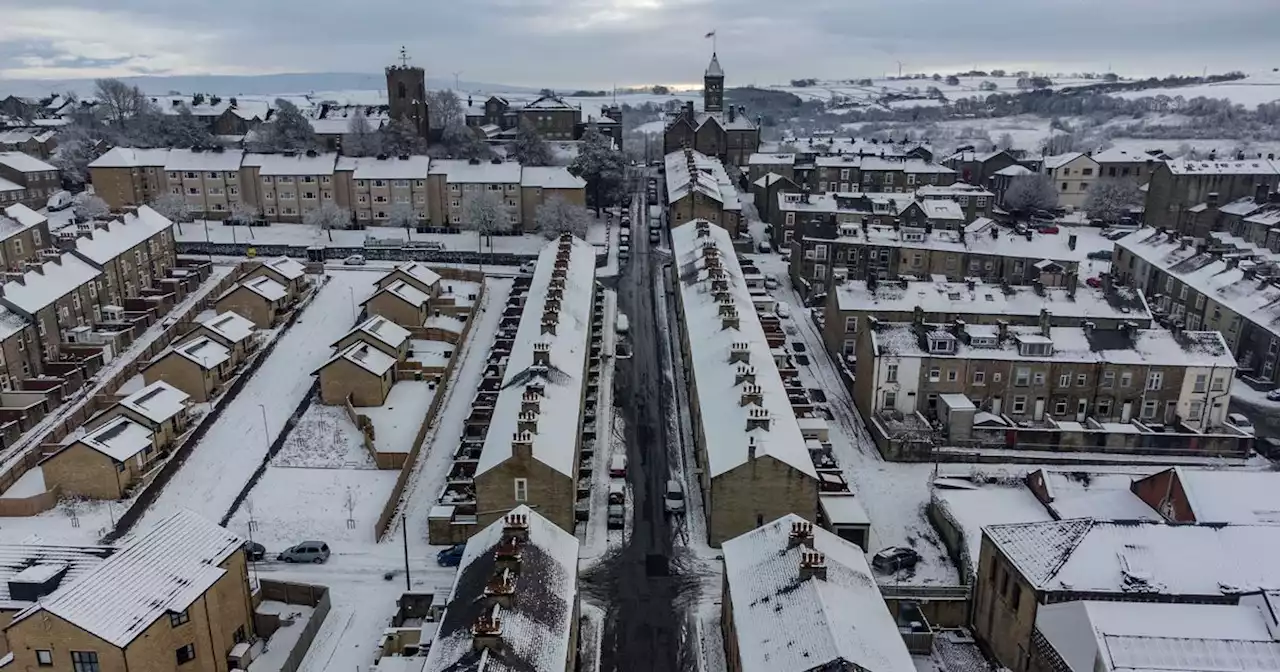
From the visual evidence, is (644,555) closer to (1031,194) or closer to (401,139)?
(401,139)

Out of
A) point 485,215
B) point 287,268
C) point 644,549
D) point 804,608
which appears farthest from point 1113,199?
point 804,608

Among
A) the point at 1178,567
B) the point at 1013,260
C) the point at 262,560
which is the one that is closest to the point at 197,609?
the point at 262,560

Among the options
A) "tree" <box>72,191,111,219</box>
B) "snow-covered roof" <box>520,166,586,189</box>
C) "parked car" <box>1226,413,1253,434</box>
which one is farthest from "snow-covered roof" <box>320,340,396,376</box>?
Result: "tree" <box>72,191,111,219</box>

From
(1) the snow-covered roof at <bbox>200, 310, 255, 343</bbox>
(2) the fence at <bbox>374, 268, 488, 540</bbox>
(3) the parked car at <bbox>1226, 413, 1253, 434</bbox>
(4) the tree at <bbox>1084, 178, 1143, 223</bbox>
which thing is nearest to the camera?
(2) the fence at <bbox>374, 268, 488, 540</bbox>

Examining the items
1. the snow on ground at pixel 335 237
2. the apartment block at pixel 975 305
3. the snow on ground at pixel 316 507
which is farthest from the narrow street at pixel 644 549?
the snow on ground at pixel 335 237

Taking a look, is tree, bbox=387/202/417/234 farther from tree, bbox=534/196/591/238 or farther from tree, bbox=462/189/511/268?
tree, bbox=534/196/591/238
